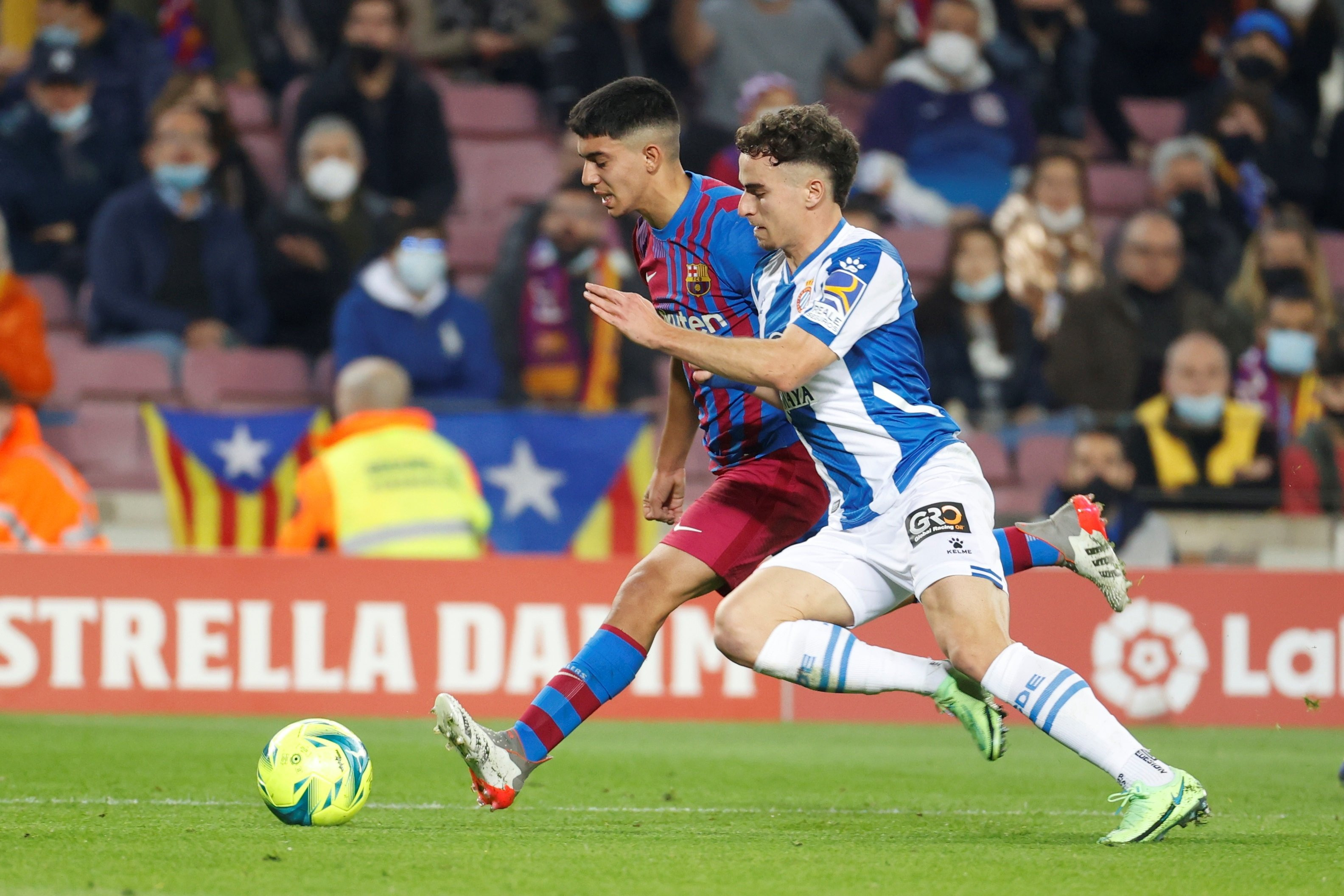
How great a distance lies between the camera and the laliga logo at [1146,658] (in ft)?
31.1

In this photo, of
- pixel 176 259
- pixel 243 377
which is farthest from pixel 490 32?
pixel 243 377

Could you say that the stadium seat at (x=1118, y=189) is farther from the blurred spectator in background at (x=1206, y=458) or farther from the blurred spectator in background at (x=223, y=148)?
the blurred spectator in background at (x=223, y=148)

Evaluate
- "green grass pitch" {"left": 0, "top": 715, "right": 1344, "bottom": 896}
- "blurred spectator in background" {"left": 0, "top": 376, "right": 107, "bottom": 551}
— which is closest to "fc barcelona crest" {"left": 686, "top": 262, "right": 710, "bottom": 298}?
"green grass pitch" {"left": 0, "top": 715, "right": 1344, "bottom": 896}

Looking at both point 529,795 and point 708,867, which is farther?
point 529,795

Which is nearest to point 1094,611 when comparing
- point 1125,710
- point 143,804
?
point 1125,710

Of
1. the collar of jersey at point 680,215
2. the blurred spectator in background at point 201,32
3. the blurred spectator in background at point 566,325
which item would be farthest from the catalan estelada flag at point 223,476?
the collar of jersey at point 680,215

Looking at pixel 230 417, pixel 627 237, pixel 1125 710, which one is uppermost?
pixel 627 237

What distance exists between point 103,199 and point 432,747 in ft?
18.4

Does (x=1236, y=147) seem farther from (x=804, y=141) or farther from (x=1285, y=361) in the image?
(x=804, y=141)

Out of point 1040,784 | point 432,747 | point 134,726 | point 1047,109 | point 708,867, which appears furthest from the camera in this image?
point 1047,109

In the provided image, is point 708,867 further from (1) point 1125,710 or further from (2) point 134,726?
(1) point 1125,710

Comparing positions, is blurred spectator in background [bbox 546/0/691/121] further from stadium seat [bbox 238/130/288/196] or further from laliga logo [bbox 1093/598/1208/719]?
laliga logo [bbox 1093/598/1208/719]

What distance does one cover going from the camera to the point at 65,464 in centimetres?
964

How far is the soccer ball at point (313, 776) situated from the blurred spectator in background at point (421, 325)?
17.8 feet
